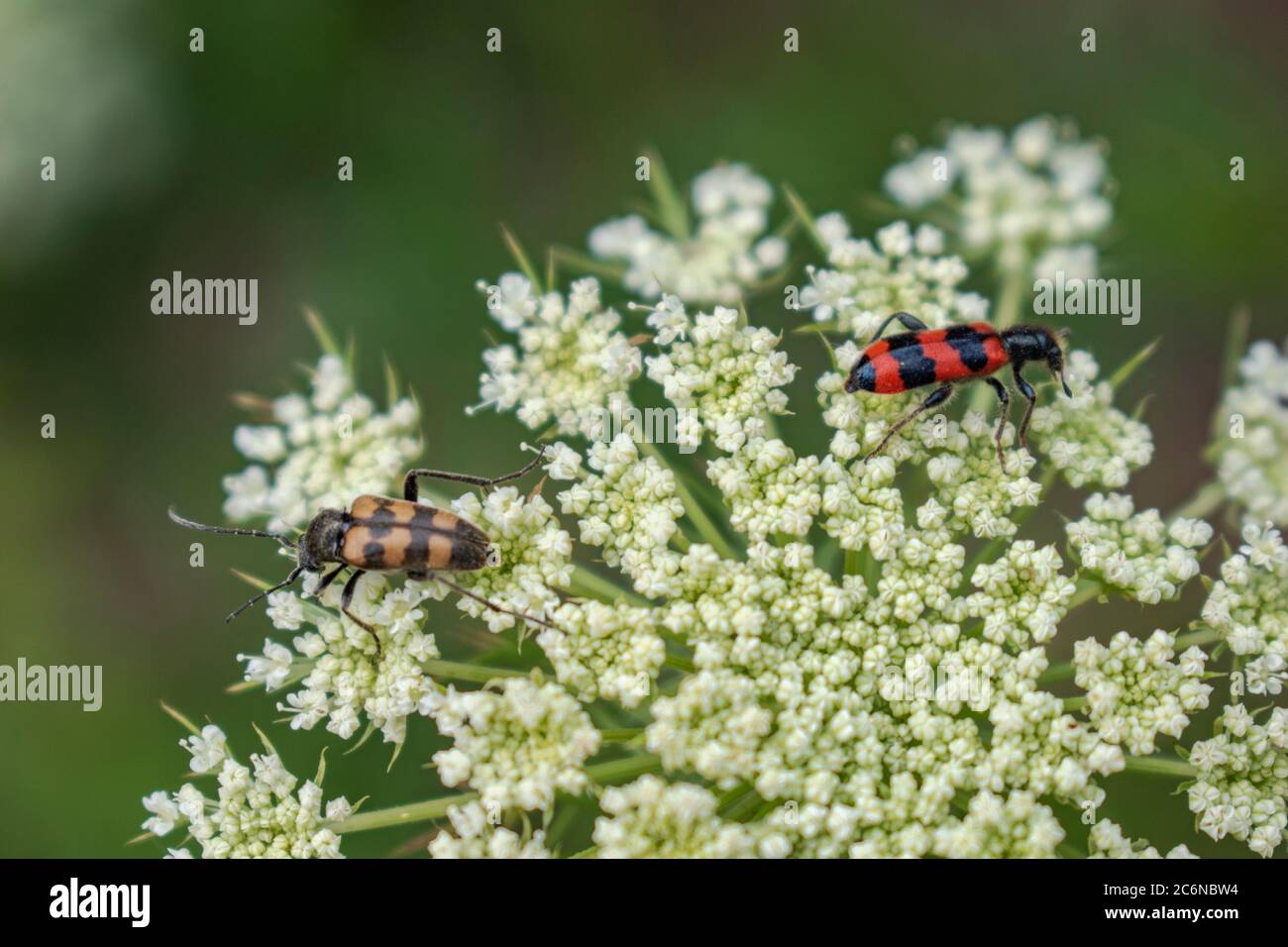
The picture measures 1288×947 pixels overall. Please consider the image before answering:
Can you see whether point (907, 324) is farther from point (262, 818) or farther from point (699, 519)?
point (262, 818)

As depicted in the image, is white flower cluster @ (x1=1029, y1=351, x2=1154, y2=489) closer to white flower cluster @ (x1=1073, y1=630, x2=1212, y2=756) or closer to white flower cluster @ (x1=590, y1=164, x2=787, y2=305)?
white flower cluster @ (x1=1073, y1=630, x2=1212, y2=756)

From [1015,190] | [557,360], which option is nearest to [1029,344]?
[1015,190]


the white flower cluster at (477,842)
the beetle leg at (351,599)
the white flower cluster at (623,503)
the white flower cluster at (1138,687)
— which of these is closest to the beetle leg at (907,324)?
the white flower cluster at (623,503)

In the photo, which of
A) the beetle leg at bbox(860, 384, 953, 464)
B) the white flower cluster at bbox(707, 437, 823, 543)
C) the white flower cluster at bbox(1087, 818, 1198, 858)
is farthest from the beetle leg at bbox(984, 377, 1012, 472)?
the white flower cluster at bbox(1087, 818, 1198, 858)

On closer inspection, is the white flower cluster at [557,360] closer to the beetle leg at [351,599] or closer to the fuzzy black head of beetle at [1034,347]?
the beetle leg at [351,599]

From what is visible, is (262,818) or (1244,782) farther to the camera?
(262,818)

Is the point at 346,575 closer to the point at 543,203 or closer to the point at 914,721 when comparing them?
the point at 914,721
